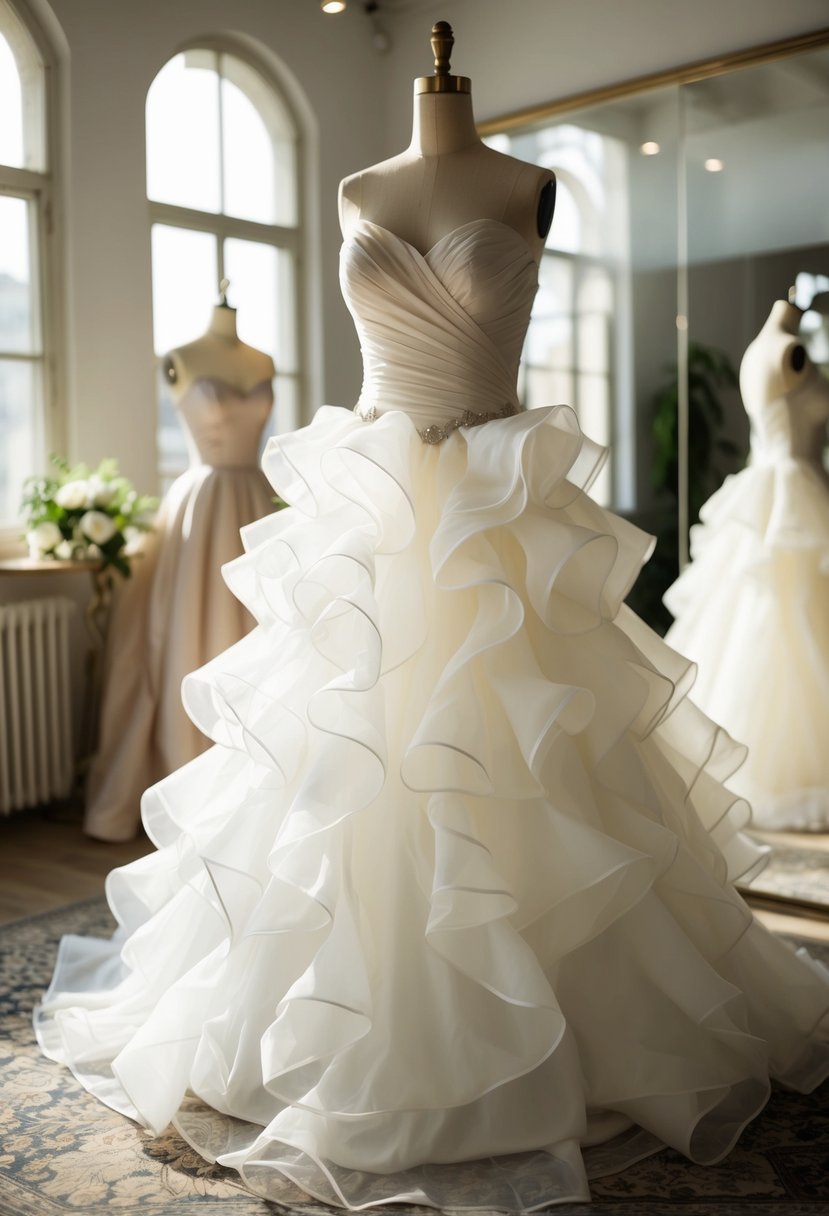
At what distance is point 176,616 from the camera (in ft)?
13.0

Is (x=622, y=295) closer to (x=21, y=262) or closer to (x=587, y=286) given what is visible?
(x=587, y=286)

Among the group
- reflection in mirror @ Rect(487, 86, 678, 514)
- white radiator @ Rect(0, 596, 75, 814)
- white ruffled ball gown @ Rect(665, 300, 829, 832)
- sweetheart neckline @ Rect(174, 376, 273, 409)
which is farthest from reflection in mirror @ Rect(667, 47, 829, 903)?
white radiator @ Rect(0, 596, 75, 814)

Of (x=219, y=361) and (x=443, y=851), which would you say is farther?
(x=219, y=361)

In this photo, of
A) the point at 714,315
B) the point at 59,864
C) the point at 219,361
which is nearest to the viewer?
the point at 714,315

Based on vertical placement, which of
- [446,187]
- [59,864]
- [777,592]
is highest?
[446,187]

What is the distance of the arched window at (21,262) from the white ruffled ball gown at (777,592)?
2403 mm

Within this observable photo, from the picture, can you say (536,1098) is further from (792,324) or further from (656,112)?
(656,112)

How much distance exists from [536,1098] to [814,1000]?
714 millimetres

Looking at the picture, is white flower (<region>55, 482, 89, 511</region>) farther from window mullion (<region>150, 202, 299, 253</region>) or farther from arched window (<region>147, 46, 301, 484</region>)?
window mullion (<region>150, 202, 299, 253</region>)

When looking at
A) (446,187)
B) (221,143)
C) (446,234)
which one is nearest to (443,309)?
(446,234)

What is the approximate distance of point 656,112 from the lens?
3607mm

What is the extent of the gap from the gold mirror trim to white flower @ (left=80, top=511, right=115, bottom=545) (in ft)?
6.08

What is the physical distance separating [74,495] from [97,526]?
0.14 meters

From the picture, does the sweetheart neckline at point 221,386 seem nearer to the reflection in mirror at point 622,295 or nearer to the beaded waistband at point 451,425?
the reflection in mirror at point 622,295
